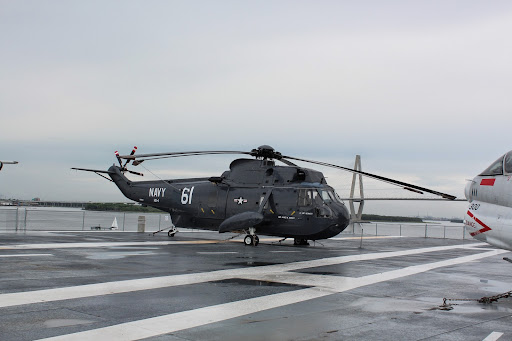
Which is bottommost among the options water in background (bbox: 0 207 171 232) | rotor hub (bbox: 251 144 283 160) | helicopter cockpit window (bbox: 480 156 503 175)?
water in background (bbox: 0 207 171 232)

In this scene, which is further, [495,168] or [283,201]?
[283,201]

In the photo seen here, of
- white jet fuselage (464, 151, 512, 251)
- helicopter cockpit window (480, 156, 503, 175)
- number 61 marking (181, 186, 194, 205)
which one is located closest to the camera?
white jet fuselage (464, 151, 512, 251)

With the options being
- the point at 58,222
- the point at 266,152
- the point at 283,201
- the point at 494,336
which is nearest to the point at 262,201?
the point at 283,201

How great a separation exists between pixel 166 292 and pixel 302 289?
3.25m

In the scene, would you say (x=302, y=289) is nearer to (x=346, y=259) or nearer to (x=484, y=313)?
(x=484, y=313)

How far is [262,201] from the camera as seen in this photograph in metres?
25.6

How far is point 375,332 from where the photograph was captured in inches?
311

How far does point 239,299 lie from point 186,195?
60.7ft

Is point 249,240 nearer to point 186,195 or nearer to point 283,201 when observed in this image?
point 283,201

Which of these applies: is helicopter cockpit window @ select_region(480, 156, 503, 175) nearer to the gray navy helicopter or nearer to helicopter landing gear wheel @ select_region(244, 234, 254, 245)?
the gray navy helicopter

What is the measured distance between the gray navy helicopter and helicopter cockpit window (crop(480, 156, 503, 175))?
1232 cm

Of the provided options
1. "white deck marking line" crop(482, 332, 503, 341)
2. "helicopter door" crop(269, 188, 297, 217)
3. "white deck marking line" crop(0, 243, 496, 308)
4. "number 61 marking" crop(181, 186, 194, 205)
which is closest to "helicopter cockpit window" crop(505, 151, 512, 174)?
"white deck marking line" crop(482, 332, 503, 341)

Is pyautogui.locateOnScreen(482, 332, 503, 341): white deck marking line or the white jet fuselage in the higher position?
the white jet fuselage

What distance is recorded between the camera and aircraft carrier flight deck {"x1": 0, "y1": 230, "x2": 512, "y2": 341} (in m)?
7.77
